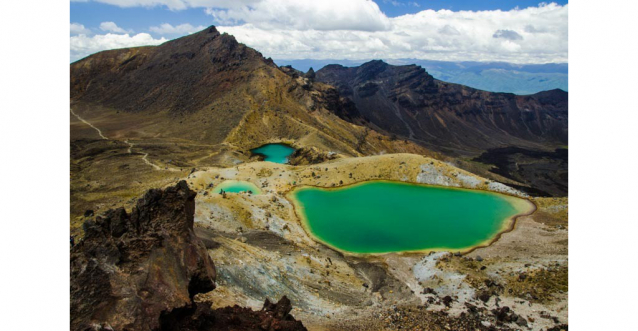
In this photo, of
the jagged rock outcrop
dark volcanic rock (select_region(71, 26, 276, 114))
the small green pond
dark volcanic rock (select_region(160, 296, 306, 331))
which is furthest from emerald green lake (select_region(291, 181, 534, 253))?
dark volcanic rock (select_region(71, 26, 276, 114))

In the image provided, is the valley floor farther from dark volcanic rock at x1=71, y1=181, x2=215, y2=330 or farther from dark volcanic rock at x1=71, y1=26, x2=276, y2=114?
dark volcanic rock at x1=71, y1=26, x2=276, y2=114

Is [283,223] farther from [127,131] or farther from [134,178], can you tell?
[127,131]

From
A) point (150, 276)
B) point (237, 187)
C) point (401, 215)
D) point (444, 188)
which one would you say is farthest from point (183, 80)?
point (150, 276)

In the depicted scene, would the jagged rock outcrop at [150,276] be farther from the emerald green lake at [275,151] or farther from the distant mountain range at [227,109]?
the emerald green lake at [275,151]

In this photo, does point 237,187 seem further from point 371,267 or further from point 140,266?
point 140,266

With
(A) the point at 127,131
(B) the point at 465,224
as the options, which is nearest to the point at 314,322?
(B) the point at 465,224

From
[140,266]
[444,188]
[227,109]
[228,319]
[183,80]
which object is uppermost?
[183,80]
